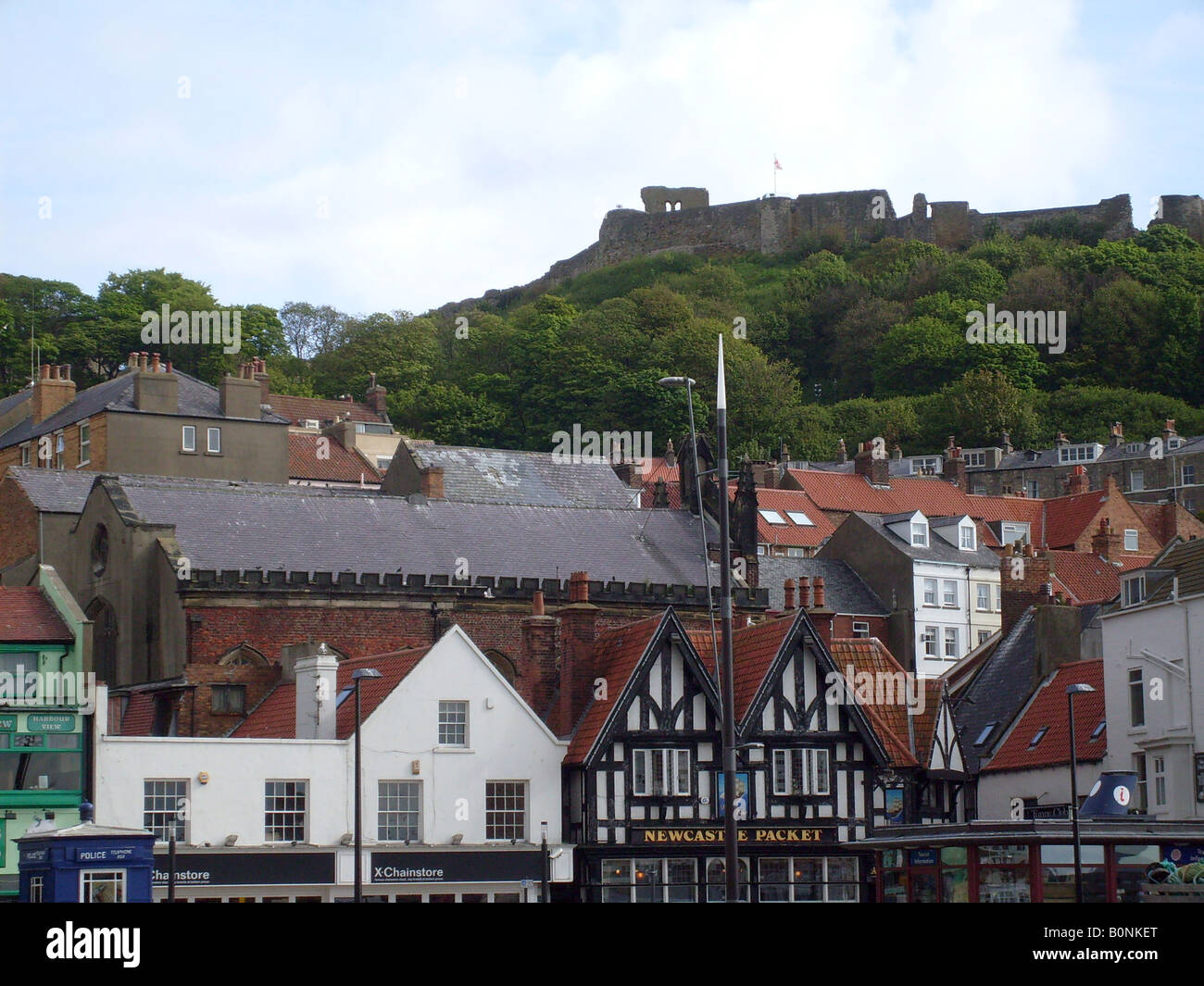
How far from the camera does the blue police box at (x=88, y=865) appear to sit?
24.5 m

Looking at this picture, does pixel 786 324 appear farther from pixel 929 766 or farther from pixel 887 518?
pixel 929 766

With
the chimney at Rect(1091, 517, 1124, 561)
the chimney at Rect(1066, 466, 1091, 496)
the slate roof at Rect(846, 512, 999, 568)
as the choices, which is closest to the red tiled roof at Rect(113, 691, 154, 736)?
the slate roof at Rect(846, 512, 999, 568)

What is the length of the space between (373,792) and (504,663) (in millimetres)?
12603

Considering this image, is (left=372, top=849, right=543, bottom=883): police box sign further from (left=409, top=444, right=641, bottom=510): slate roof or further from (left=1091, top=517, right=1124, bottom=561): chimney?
(left=1091, top=517, right=1124, bottom=561): chimney

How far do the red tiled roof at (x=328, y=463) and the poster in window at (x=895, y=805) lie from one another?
4930cm

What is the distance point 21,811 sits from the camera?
3725cm

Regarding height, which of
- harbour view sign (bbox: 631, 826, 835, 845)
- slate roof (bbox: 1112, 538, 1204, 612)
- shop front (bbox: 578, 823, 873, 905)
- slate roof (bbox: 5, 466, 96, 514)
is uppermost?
slate roof (bbox: 5, 466, 96, 514)

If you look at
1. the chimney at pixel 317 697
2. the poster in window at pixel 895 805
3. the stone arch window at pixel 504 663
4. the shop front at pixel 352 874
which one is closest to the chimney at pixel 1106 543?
the stone arch window at pixel 504 663

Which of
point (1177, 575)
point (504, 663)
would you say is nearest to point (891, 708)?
point (1177, 575)

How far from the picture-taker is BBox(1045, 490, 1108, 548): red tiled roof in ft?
287

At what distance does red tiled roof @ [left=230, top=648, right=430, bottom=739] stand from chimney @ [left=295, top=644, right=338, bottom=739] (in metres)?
0.22

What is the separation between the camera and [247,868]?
35.3 m
